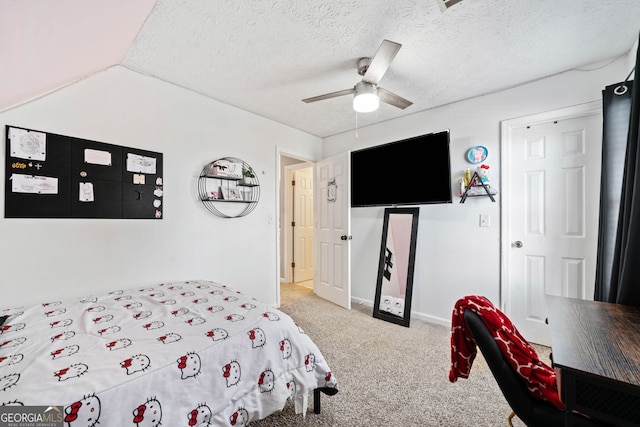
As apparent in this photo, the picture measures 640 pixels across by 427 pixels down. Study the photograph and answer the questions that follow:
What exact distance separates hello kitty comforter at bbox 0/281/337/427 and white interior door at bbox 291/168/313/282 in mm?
3153

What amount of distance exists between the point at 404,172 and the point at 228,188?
2.03 m

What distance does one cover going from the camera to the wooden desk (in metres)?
0.69

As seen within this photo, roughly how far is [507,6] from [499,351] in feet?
6.25

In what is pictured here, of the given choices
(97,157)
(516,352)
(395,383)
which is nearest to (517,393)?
(516,352)

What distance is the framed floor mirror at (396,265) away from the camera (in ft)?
10.00

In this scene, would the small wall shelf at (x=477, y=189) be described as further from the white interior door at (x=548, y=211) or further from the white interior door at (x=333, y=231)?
the white interior door at (x=333, y=231)

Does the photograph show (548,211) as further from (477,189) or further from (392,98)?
(392,98)

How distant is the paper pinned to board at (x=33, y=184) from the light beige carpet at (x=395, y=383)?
2093 millimetres

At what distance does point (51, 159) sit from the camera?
1879mm

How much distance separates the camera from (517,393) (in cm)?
96

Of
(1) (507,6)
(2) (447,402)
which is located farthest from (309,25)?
(2) (447,402)

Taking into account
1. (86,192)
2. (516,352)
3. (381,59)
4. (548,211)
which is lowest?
(516,352)

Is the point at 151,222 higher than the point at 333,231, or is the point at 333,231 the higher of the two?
the point at 151,222

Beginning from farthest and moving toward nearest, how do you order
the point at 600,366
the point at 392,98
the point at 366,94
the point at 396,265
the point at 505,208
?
the point at 396,265
the point at 505,208
the point at 392,98
the point at 366,94
the point at 600,366
